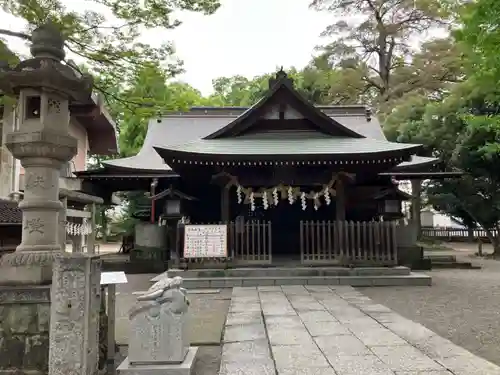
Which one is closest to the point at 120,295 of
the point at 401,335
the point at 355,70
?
the point at 401,335

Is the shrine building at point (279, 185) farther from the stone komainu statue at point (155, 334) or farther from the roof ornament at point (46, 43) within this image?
the stone komainu statue at point (155, 334)

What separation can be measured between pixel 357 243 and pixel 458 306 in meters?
3.51

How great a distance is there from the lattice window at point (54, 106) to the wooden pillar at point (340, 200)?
822 cm

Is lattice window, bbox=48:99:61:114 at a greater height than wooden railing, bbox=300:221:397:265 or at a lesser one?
greater

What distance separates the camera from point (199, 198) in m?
14.0

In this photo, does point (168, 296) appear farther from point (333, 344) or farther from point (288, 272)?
point (288, 272)

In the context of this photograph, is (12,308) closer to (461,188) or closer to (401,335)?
(401,335)

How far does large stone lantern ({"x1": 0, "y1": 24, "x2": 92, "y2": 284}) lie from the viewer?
13.9 feet

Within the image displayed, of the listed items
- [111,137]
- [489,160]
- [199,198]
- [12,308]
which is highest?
[111,137]

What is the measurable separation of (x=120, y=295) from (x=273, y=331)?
189 inches

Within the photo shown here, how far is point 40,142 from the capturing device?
4363 mm

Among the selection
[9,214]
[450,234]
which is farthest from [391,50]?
[9,214]

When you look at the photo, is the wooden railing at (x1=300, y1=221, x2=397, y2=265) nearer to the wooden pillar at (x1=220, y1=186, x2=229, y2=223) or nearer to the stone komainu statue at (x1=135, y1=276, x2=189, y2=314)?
the wooden pillar at (x1=220, y1=186, x2=229, y2=223)

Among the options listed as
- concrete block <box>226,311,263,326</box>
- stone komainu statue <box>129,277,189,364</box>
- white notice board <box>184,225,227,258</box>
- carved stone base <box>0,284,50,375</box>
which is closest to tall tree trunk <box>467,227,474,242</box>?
white notice board <box>184,225,227,258</box>
